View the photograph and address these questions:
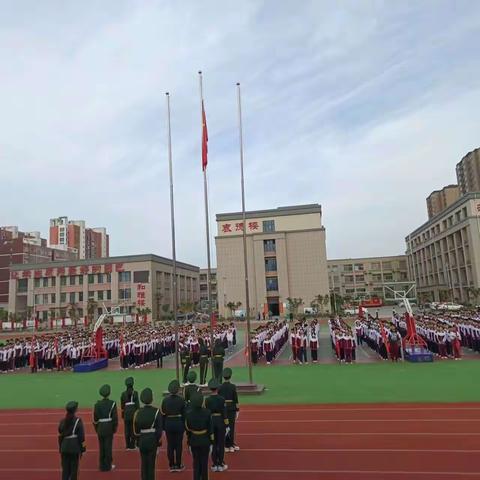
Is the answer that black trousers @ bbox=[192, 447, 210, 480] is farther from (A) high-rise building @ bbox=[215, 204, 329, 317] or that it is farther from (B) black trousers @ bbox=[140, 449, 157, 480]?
(A) high-rise building @ bbox=[215, 204, 329, 317]

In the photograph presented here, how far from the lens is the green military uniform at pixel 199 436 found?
5.74 meters

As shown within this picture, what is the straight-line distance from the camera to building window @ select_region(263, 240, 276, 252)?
56.4 metres

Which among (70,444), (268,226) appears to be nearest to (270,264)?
(268,226)

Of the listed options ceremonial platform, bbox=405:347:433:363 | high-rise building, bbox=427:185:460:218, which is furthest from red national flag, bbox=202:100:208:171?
high-rise building, bbox=427:185:460:218

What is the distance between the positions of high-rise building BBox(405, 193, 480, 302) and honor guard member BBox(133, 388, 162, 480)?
5712 cm

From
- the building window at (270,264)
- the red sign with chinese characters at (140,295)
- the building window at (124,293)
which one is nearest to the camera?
the building window at (270,264)

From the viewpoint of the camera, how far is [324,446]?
735 cm

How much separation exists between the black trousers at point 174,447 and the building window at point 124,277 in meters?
56.1

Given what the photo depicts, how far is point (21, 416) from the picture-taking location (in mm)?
10570

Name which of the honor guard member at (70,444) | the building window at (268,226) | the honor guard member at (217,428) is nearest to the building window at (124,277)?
the building window at (268,226)

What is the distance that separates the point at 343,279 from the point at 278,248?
4131 centimetres

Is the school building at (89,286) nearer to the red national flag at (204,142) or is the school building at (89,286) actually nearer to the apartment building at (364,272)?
the apartment building at (364,272)

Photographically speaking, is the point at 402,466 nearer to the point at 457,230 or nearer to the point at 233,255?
the point at 233,255

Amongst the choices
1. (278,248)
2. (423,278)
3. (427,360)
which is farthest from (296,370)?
(423,278)
